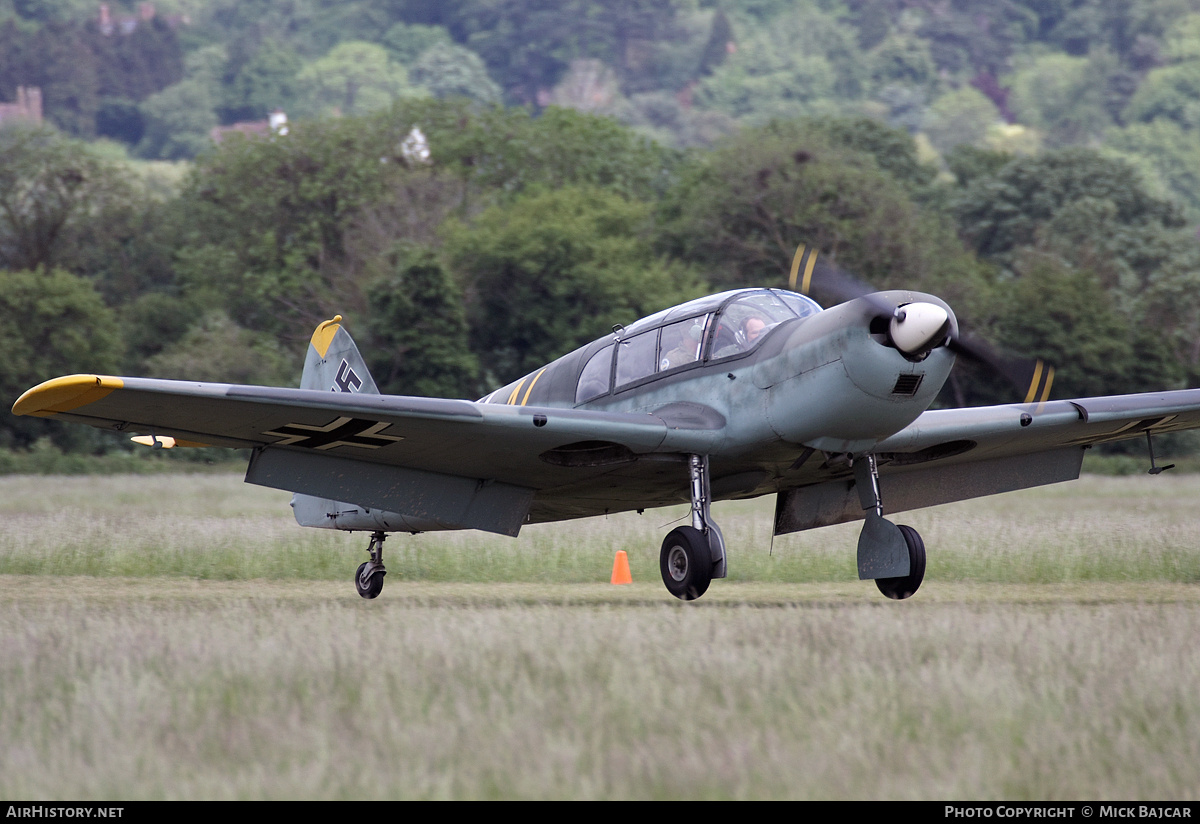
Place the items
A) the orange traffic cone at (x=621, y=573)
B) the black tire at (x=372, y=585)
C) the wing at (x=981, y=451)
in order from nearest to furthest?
the wing at (x=981, y=451) < the black tire at (x=372, y=585) < the orange traffic cone at (x=621, y=573)

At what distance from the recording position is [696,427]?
10734 mm

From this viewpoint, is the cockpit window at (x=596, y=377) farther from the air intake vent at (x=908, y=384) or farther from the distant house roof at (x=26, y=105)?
the distant house roof at (x=26, y=105)

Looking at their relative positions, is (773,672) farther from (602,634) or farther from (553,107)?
(553,107)

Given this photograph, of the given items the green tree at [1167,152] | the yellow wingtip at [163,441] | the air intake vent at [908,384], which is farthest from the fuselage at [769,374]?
the green tree at [1167,152]

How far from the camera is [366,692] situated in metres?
6.45

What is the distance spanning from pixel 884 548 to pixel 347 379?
6138 millimetres

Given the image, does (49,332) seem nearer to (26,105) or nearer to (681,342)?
(681,342)

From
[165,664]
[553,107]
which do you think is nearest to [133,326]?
[553,107]

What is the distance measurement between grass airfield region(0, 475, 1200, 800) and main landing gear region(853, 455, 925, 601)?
295mm

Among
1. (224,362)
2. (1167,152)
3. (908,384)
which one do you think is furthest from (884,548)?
(1167,152)

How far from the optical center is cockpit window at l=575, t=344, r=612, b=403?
11.8m

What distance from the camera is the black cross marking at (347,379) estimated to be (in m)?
14.3

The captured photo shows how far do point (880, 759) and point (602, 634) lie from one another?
2.87 meters

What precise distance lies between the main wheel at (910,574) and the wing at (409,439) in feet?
5.59
